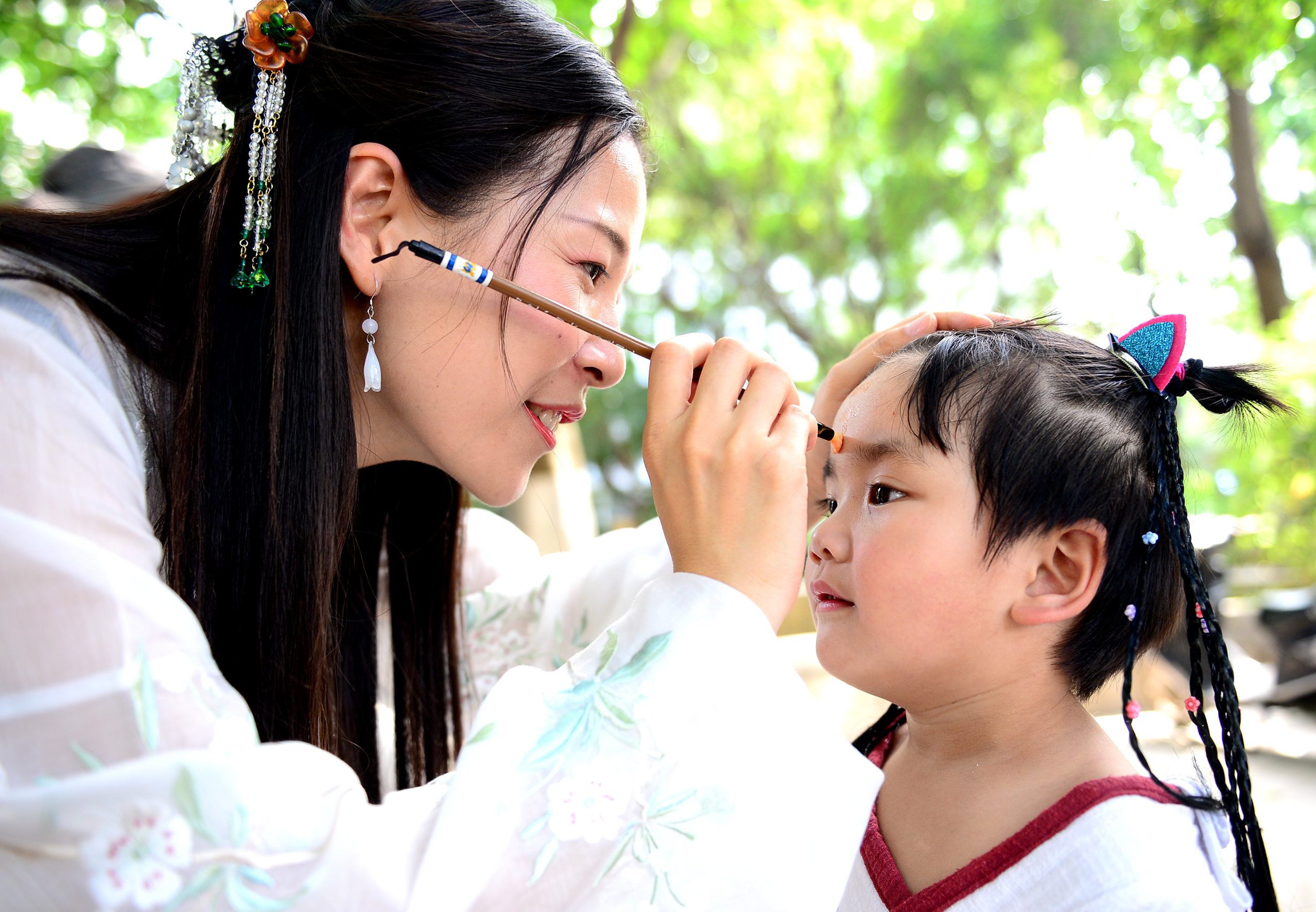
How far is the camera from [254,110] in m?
1.21

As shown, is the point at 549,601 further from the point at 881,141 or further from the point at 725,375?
the point at 881,141

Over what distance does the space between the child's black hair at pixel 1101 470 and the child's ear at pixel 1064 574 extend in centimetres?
2

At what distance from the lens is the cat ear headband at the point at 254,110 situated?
1161 millimetres

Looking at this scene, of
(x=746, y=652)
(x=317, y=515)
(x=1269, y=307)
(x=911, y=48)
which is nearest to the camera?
(x=746, y=652)

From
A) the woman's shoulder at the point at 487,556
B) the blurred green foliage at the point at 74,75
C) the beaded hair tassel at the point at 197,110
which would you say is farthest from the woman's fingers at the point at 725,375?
the blurred green foliage at the point at 74,75

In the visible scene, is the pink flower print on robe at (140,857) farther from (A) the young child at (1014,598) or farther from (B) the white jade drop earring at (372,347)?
(A) the young child at (1014,598)

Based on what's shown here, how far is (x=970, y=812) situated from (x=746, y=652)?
478 millimetres

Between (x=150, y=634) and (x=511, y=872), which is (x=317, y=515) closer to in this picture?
(x=150, y=634)

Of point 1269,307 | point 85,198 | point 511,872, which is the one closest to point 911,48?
point 1269,307

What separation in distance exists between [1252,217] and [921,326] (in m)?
4.66

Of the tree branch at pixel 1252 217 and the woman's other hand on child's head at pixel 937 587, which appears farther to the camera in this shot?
the tree branch at pixel 1252 217

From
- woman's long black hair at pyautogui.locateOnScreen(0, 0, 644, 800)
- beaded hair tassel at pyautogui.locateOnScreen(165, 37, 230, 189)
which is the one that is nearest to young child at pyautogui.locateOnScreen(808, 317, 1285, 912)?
woman's long black hair at pyautogui.locateOnScreen(0, 0, 644, 800)

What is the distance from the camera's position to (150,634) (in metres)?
0.82

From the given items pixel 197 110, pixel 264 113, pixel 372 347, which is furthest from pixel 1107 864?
pixel 197 110
